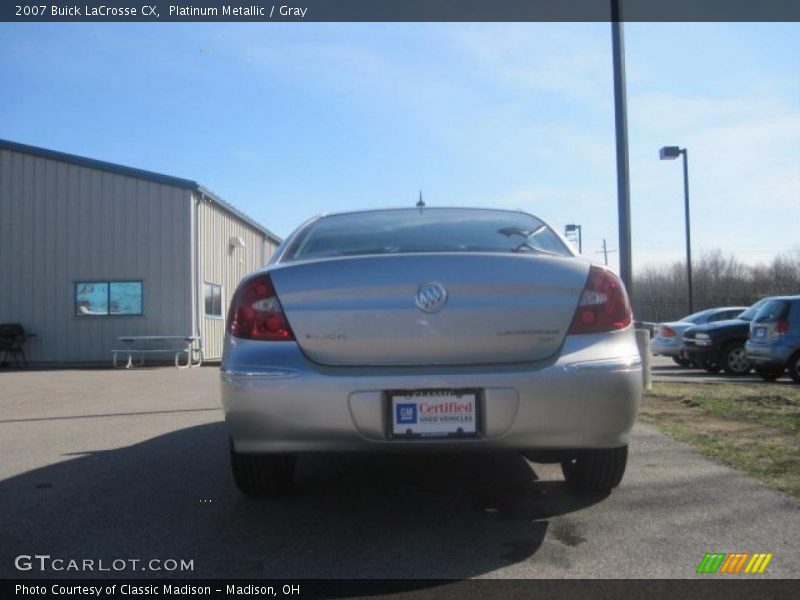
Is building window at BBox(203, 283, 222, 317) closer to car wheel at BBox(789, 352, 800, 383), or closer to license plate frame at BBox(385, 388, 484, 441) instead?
car wheel at BBox(789, 352, 800, 383)

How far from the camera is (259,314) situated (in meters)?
3.41

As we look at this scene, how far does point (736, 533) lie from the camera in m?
3.43

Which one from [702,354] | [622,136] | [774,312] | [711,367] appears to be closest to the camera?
[622,136]

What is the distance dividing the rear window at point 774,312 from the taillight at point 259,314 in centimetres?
1050

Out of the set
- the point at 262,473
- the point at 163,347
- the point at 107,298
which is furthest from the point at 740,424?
the point at 107,298

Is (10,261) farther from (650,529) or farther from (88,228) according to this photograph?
(650,529)

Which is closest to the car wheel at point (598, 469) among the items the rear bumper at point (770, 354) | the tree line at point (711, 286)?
→ the rear bumper at point (770, 354)

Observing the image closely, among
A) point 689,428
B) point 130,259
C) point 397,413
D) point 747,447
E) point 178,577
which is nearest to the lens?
point 178,577

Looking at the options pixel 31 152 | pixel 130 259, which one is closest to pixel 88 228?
pixel 130 259

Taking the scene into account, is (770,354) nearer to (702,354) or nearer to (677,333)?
(702,354)

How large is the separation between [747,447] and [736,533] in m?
2.18

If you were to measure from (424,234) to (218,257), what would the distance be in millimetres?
18966

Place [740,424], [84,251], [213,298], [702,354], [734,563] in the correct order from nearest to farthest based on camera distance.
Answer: [734,563] < [740,424] < [702,354] < [84,251] < [213,298]

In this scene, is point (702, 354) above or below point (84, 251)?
below
